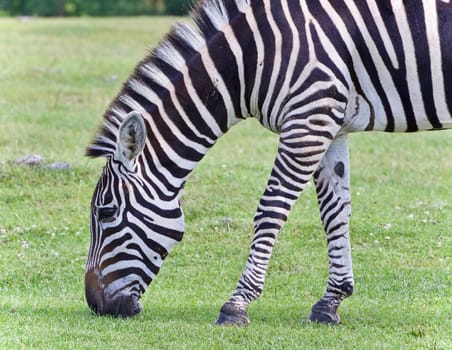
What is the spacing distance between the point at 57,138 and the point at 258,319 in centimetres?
824

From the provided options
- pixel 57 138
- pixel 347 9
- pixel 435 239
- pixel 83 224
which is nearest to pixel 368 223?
pixel 435 239

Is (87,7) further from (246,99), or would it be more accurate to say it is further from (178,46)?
(246,99)

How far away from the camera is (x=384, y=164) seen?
14.1 meters

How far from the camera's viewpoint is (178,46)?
25.1 feet

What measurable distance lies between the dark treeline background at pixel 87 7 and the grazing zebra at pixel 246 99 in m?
46.4

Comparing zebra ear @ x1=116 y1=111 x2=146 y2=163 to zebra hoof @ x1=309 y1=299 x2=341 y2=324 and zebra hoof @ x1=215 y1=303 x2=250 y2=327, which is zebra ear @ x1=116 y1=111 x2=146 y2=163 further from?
zebra hoof @ x1=309 y1=299 x2=341 y2=324

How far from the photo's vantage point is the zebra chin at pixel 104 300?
7465 mm

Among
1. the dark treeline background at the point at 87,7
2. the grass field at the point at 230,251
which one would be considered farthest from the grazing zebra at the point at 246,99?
the dark treeline background at the point at 87,7

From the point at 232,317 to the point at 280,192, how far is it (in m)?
1.09

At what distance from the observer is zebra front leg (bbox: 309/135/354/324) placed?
7984 mm

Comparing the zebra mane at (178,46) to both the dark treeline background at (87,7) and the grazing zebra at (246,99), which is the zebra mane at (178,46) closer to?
the grazing zebra at (246,99)

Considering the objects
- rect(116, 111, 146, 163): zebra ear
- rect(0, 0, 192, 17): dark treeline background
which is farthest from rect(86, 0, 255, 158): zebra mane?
→ rect(0, 0, 192, 17): dark treeline background

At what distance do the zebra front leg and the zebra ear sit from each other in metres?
1.68

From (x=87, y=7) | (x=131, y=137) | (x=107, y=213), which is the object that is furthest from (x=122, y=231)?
(x=87, y=7)
